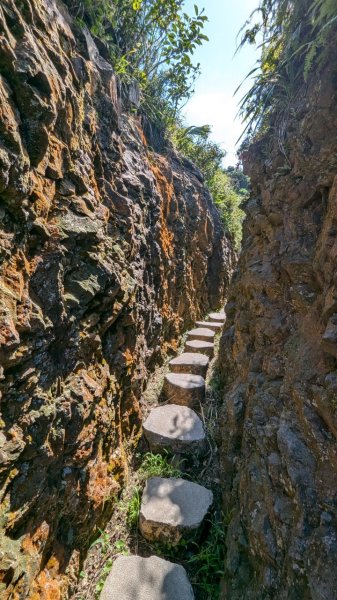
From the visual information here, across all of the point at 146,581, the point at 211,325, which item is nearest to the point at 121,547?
the point at 146,581

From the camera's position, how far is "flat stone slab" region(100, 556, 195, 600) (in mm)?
1713

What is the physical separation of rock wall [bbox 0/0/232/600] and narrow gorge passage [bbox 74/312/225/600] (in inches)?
7.9

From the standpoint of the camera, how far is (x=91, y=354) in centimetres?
207

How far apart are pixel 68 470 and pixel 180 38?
538 cm

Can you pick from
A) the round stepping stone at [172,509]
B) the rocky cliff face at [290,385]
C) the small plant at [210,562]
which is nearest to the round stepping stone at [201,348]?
the rocky cliff face at [290,385]

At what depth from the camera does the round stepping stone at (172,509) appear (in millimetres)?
2100

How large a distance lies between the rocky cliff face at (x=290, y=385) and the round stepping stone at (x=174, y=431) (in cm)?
48

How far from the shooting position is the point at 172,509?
223cm

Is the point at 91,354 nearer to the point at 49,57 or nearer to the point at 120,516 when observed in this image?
the point at 120,516

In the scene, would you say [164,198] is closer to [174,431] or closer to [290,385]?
[174,431]

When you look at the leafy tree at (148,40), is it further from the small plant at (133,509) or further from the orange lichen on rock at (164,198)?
the small plant at (133,509)

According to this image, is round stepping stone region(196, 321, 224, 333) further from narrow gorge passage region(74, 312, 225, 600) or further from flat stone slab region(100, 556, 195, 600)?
flat stone slab region(100, 556, 195, 600)

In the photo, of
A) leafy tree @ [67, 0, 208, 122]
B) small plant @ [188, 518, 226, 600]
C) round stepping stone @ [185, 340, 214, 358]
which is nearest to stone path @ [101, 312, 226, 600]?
small plant @ [188, 518, 226, 600]

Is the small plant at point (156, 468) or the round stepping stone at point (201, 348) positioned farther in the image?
the round stepping stone at point (201, 348)
